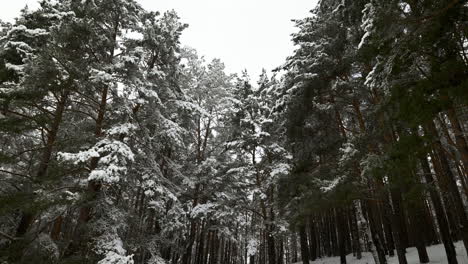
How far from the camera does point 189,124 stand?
17.1 metres

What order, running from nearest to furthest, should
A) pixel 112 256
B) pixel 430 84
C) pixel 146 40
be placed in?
1. pixel 430 84
2. pixel 112 256
3. pixel 146 40

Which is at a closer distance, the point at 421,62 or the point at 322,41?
the point at 421,62

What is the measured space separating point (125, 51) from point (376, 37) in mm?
8663

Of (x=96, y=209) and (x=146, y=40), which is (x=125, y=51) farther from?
(x=96, y=209)

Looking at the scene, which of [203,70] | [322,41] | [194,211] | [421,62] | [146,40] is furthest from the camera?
[203,70]

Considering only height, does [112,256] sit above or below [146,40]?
below

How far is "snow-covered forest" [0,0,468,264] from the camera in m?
6.09

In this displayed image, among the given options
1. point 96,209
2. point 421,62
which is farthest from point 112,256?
point 421,62

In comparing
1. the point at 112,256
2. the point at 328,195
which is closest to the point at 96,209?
the point at 112,256

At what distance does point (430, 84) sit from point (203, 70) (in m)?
17.7

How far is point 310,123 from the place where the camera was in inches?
615

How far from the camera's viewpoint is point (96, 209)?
8.78 m

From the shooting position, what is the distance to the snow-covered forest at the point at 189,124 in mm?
6094

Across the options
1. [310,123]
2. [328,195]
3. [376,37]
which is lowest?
[328,195]
